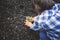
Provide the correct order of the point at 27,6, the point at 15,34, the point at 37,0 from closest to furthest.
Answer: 1. the point at 37,0
2. the point at 15,34
3. the point at 27,6

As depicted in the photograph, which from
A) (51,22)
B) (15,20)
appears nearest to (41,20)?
(51,22)

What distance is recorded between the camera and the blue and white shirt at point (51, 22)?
183cm

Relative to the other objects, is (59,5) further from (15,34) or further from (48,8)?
(15,34)

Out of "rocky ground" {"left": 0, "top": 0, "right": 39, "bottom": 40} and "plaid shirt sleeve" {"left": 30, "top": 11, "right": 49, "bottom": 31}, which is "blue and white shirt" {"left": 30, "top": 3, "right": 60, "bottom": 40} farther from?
"rocky ground" {"left": 0, "top": 0, "right": 39, "bottom": 40}

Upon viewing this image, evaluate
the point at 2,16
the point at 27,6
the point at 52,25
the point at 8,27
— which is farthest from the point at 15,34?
the point at 52,25

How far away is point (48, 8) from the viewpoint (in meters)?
1.98

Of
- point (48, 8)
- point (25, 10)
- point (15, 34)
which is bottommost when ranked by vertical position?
point (15, 34)

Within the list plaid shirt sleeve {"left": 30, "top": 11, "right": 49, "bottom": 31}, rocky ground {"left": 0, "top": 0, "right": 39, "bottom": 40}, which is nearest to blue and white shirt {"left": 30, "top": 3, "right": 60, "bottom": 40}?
plaid shirt sleeve {"left": 30, "top": 11, "right": 49, "bottom": 31}

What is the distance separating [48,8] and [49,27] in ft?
0.74

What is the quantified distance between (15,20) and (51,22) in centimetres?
86

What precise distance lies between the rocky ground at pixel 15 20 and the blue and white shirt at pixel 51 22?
0.52 m

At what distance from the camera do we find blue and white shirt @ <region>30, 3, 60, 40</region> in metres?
1.83

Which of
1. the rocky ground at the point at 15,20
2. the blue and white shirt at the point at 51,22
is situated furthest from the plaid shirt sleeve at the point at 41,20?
the rocky ground at the point at 15,20

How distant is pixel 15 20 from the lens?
261 cm
